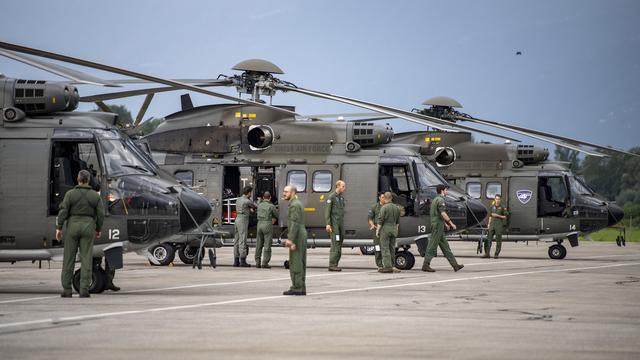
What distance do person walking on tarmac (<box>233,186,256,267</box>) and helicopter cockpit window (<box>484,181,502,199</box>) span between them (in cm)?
906

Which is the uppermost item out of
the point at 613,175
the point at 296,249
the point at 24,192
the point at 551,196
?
the point at 613,175

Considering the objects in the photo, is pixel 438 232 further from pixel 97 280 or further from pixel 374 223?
pixel 97 280

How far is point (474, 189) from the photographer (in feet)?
96.7

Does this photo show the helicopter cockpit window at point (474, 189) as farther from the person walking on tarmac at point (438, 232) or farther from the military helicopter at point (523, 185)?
the person walking on tarmac at point (438, 232)

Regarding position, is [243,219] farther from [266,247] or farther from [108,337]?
[108,337]

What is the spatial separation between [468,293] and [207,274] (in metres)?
6.21

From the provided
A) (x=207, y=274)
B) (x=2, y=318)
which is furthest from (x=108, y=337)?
(x=207, y=274)

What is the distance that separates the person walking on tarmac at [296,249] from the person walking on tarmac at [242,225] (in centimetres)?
733

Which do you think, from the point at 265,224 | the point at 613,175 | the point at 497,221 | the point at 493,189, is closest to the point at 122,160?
the point at 265,224

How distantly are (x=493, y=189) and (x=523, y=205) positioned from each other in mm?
1018

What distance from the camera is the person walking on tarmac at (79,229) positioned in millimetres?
13828

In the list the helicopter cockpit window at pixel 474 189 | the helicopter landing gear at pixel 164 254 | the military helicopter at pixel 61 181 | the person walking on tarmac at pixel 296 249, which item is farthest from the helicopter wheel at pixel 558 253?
the military helicopter at pixel 61 181

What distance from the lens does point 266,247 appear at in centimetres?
2144

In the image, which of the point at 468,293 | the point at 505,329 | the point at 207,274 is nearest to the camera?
the point at 505,329
